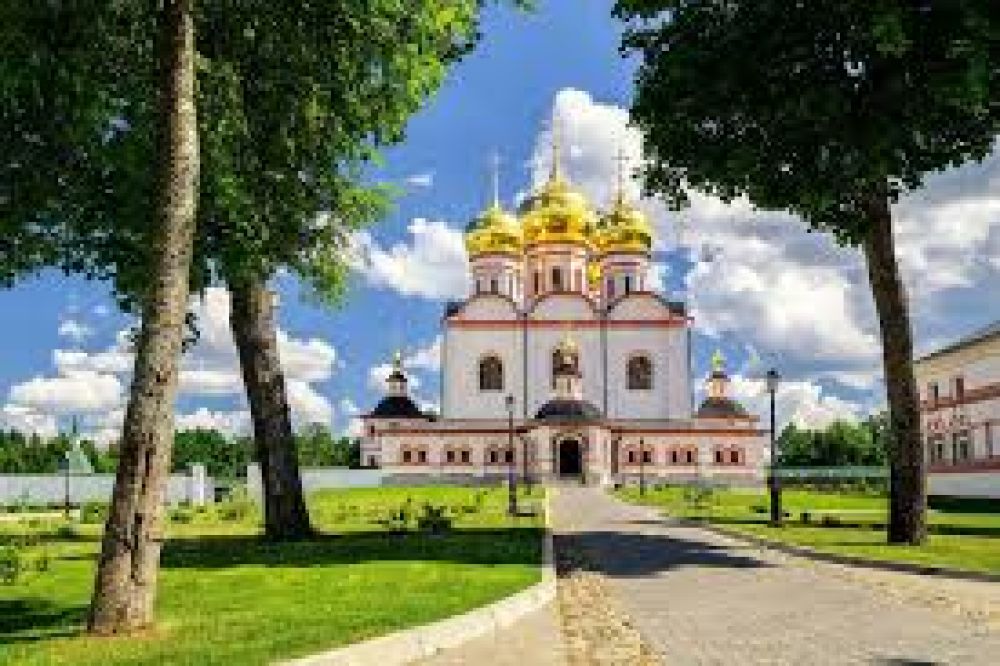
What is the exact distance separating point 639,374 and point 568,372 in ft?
22.6

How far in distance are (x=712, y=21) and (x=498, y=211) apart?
7033 cm

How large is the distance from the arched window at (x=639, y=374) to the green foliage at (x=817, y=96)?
211 feet

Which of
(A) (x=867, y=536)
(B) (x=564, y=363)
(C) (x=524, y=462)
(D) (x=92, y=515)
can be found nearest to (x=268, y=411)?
(A) (x=867, y=536)

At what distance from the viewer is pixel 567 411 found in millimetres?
81938

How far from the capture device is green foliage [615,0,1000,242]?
19984 millimetres

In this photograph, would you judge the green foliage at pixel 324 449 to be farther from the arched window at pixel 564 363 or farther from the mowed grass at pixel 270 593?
the mowed grass at pixel 270 593

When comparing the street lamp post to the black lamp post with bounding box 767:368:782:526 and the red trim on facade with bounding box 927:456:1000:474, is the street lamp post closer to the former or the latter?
the red trim on facade with bounding box 927:456:1000:474

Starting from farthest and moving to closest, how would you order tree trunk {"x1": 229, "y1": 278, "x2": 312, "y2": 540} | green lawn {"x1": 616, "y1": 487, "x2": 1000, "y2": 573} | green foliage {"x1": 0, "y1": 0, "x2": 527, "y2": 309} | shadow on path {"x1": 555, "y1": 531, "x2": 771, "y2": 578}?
1. tree trunk {"x1": 229, "y1": 278, "x2": 312, "y2": 540}
2. green lawn {"x1": 616, "y1": 487, "x2": 1000, "y2": 573}
3. shadow on path {"x1": 555, "y1": 531, "x2": 771, "y2": 578}
4. green foliage {"x1": 0, "y1": 0, "x2": 527, "y2": 309}

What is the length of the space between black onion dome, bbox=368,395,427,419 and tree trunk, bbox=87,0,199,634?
268ft

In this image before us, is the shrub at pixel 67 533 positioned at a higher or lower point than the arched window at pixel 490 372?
lower

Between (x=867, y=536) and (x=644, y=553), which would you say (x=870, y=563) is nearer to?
(x=644, y=553)

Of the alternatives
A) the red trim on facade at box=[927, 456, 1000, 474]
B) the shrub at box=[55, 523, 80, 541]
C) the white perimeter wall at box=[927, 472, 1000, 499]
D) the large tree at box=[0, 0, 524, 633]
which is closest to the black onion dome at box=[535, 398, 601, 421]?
the red trim on facade at box=[927, 456, 1000, 474]

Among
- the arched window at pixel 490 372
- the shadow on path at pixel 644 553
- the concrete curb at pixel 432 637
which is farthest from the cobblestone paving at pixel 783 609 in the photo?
the arched window at pixel 490 372

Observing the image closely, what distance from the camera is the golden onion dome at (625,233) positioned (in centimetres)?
9156
